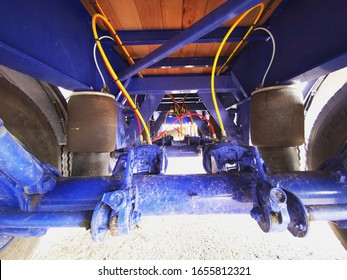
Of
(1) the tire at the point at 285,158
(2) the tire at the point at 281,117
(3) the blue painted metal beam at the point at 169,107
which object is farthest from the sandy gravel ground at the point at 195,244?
(3) the blue painted metal beam at the point at 169,107

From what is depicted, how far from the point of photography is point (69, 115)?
856 mm

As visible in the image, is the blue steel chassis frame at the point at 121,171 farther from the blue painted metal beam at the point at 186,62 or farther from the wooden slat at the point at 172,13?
the blue painted metal beam at the point at 186,62

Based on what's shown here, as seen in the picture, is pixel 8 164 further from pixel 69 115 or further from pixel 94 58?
pixel 94 58

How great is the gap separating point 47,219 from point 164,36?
997 mm

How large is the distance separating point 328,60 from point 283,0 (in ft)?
1.42

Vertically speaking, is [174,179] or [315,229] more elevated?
[174,179]

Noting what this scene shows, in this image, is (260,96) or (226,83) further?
(226,83)

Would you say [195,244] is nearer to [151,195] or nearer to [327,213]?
[151,195]

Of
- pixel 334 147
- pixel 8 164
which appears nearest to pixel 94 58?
pixel 8 164

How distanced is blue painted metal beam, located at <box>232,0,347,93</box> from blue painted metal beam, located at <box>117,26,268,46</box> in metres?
0.13

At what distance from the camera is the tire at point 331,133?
78cm

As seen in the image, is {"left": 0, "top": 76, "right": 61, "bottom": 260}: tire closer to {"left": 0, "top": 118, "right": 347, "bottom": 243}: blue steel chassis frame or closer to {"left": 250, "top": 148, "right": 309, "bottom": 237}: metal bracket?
{"left": 0, "top": 118, "right": 347, "bottom": 243}: blue steel chassis frame

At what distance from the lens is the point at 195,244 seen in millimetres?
1010

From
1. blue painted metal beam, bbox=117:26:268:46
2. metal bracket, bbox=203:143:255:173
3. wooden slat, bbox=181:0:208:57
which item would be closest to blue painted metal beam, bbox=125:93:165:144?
blue painted metal beam, bbox=117:26:268:46
